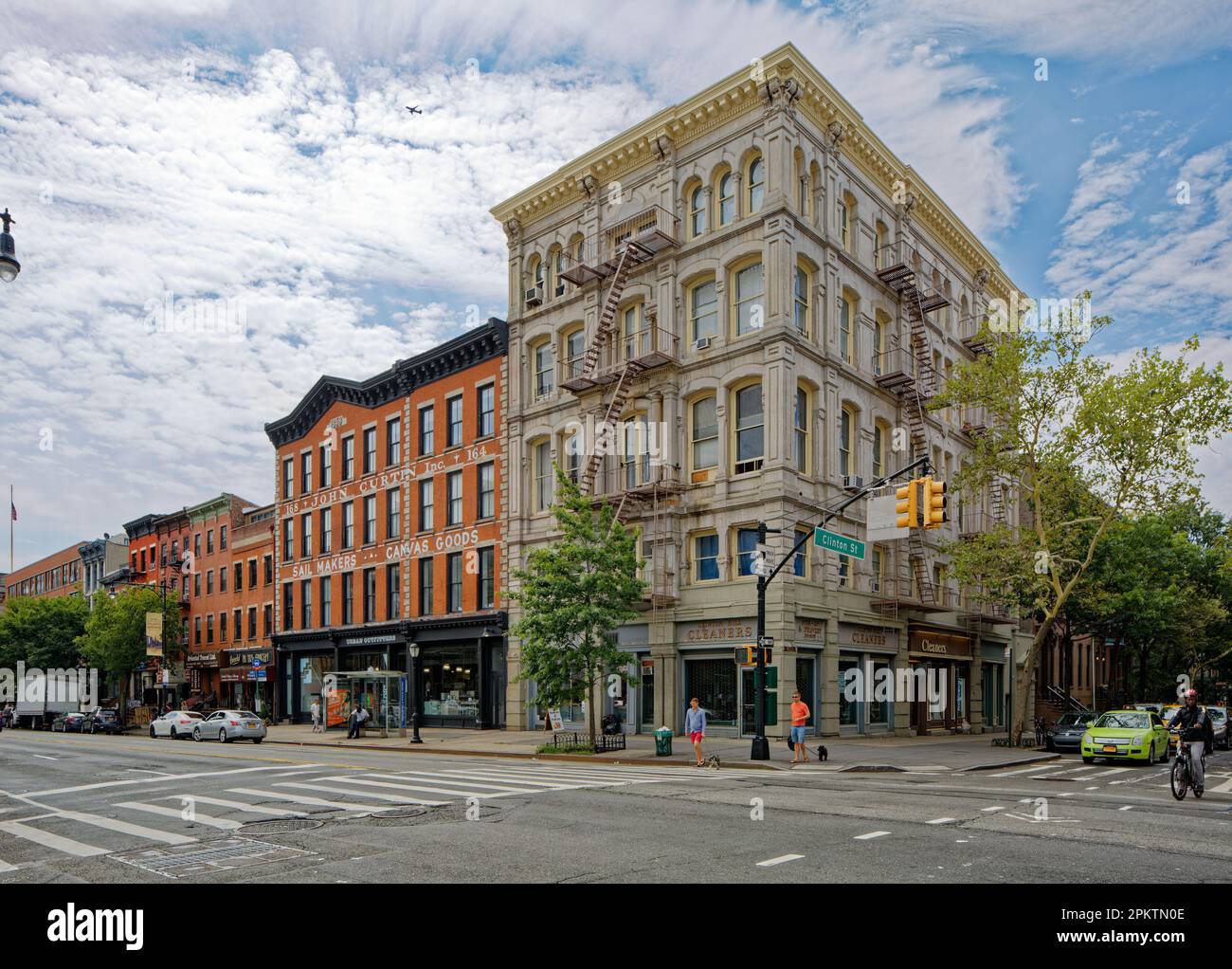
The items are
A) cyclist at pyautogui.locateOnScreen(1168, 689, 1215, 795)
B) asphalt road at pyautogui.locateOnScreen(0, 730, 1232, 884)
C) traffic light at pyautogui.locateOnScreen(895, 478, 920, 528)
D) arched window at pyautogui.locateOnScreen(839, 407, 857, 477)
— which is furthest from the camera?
arched window at pyautogui.locateOnScreen(839, 407, 857, 477)

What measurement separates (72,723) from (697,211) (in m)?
42.4

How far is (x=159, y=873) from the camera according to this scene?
9.73 metres

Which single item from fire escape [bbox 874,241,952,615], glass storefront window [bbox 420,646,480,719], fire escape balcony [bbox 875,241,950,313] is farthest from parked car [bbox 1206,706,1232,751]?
glass storefront window [bbox 420,646,480,719]

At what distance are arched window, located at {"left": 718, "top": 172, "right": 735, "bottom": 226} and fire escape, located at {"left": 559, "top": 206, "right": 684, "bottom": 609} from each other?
1.75m

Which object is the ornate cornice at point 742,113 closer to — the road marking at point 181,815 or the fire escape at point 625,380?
the fire escape at point 625,380

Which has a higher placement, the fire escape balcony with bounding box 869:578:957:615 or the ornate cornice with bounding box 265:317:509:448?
the ornate cornice with bounding box 265:317:509:448

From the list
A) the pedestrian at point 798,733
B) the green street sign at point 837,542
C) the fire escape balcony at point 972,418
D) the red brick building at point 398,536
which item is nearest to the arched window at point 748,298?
the green street sign at point 837,542

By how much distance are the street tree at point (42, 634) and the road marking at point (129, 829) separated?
57951 millimetres

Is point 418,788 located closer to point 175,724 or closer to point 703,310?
point 703,310

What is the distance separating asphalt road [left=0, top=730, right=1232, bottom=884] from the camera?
957cm

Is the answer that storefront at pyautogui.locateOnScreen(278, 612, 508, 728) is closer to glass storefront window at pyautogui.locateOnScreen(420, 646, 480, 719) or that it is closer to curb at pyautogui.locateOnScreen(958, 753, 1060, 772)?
glass storefront window at pyautogui.locateOnScreen(420, 646, 480, 719)

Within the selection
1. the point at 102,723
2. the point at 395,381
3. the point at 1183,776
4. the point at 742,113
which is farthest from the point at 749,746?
the point at 102,723
